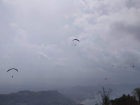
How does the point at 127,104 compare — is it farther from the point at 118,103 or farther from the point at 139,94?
the point at 139,94

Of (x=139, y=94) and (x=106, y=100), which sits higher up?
(x=139, y=94)

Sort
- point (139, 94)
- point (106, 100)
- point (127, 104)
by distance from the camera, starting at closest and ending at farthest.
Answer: point (127, 104) → point (106, 100) → point (139, 94)

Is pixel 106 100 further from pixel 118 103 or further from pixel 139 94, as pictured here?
pixel 139 94

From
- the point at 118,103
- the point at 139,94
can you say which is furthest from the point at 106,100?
the point at 139,94

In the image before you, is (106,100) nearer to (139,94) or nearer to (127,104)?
(127,104)

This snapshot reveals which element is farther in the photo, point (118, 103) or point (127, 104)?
point (118, 103)

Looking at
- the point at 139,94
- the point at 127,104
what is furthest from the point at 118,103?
the point at 139,94

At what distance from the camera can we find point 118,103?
117ft

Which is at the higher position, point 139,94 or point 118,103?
point 139,94

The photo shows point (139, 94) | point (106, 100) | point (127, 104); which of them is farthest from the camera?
point (139, 94)

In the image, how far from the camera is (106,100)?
117 feet

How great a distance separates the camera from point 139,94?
2461 inches

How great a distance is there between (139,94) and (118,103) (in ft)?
131

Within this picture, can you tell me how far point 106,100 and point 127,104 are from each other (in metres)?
6.94
